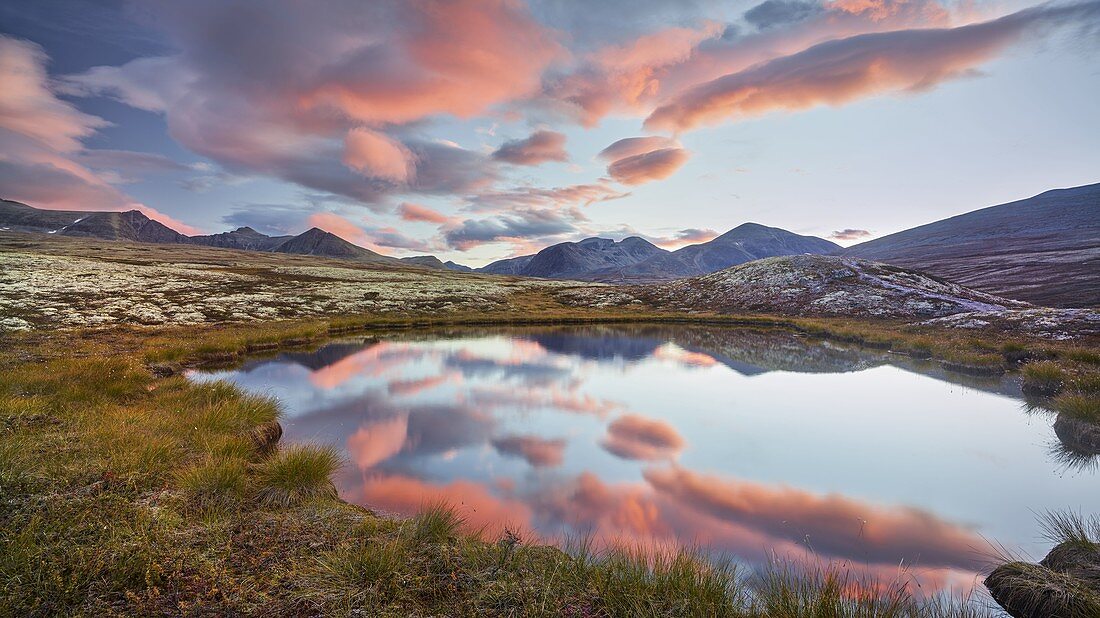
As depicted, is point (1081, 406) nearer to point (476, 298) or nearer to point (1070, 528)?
point (1070, 528)

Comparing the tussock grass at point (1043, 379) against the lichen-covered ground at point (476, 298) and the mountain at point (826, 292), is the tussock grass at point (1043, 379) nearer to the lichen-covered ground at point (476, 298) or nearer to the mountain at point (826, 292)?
the lichen-covered ground at point (476, 298)

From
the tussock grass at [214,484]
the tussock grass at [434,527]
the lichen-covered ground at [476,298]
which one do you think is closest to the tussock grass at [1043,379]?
the lichen-covered ground at [476,298]

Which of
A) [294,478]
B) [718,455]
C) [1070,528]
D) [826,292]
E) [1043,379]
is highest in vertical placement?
[826,292]

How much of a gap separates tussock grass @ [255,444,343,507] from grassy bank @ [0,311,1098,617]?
0.03 m

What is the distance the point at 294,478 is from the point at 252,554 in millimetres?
3150

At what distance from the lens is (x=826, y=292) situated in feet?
235

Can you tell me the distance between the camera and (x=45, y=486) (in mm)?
6852

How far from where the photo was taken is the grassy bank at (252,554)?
16.8 ft

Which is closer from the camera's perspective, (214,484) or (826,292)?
(214,484)

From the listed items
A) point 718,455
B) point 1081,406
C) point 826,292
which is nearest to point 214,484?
point 718,455

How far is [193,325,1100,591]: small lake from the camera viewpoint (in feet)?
30.1

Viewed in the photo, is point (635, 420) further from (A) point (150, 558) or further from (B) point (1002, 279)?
(B) point (1002, 279)

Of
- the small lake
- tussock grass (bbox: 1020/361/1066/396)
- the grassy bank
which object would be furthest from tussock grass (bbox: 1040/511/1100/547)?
tussock grass (bbox: 1020/361/1066/396)

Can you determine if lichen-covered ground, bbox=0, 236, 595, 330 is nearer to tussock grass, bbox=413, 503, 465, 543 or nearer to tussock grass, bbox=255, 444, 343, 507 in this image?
tussock grass, bbox=255, 444, 343, 507
